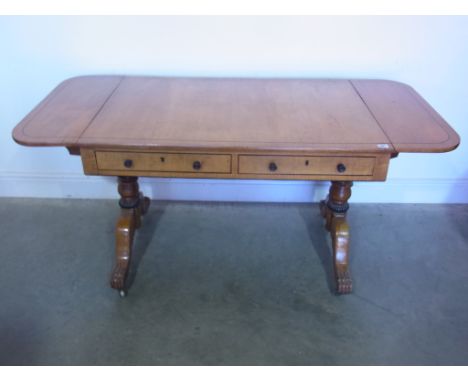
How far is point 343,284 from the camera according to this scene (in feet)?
5.45

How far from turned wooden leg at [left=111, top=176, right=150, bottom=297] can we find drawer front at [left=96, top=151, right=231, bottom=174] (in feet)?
1.08

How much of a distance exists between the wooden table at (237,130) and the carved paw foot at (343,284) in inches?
20.0

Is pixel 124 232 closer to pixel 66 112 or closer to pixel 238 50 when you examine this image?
pixel 66 112

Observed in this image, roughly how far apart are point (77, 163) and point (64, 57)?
0.54 m

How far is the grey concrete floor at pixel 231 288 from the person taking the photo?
148 cm

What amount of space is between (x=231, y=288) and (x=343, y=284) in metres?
0.46

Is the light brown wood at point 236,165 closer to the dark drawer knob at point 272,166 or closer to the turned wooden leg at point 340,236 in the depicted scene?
the dark drawer knob at point 272,166

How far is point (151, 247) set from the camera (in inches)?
75.4

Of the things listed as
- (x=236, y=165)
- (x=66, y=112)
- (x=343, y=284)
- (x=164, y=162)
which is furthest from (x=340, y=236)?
(x=66, y=112)

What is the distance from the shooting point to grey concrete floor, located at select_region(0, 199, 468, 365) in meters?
1.48

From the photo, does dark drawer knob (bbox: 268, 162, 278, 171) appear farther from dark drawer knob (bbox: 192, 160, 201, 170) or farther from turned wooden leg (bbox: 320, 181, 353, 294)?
turned wooden leg (bbox: 320, 181, 353, 294)

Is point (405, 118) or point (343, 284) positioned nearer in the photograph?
point (405, 118)

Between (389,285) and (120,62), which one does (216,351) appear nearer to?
(389,285)
